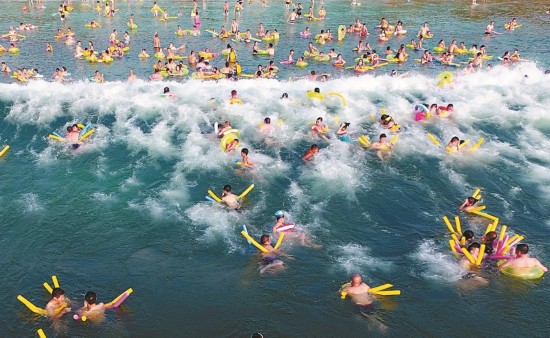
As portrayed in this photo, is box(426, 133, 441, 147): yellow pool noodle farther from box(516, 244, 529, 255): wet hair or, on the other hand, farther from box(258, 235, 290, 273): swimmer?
box(258, 235, 290, 273): swimmer

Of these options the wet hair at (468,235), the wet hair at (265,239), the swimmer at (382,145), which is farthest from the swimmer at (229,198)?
the wet hair at (468,235)

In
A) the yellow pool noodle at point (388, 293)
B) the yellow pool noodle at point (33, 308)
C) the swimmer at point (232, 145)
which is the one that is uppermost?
the swimmer at point (232, 145)

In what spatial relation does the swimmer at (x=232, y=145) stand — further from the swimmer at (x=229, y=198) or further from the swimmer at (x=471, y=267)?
the swimmer at (x=471, y=267)

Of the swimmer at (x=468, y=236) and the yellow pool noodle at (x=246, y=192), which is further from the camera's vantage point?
the yellow pool noodle at (x=246, y=192)

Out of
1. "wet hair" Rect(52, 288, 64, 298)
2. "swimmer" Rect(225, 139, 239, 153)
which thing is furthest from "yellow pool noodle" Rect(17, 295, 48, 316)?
"swimmer" Rect(225, 139, 239, 153)

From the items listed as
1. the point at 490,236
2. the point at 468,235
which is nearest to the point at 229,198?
the point at 468,235

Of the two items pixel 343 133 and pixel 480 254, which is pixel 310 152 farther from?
pixel 480 254

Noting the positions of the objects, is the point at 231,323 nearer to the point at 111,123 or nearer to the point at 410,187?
the point at 410,187

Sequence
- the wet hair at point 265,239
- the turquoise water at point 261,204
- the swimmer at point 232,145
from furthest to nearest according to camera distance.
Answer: the swimmer at point 232,145
the wet hair at point 265,239
the turquoise water at point 261,204
